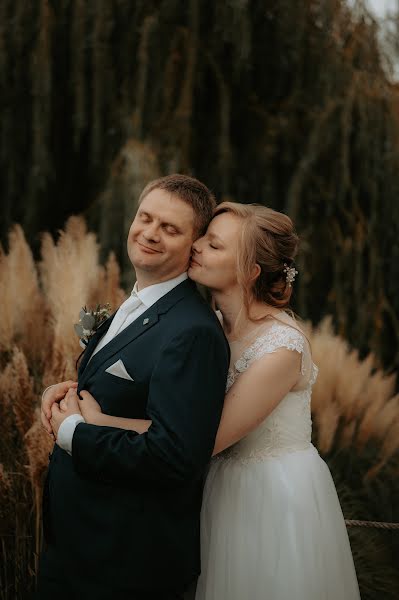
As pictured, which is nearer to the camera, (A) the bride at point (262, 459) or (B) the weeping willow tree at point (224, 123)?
(A) the bride at point (262, 459)

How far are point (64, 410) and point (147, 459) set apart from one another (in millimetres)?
368

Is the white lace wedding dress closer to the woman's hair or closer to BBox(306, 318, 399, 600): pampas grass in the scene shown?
the woman's hair

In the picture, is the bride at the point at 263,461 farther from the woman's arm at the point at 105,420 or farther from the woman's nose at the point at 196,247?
the woman's arm at the point at 105,420

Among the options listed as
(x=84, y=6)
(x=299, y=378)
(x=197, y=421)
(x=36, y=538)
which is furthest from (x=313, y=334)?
(x=84, y=6)

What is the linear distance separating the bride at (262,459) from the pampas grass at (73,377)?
846 mm

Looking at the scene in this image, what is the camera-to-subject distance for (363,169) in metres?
4.61

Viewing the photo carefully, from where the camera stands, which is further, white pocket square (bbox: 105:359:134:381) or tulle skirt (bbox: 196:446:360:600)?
tulle skirt (bbox: 196:446:360:600)

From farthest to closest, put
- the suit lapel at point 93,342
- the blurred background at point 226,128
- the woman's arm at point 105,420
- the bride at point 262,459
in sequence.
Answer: the blurred background at point 226,128, the suit lapel at point 93,342, the bride at point 262,459, the woman's arm at point 105,420

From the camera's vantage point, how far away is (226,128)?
439 cm

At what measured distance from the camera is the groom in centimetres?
175

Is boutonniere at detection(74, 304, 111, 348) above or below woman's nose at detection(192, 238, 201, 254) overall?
below

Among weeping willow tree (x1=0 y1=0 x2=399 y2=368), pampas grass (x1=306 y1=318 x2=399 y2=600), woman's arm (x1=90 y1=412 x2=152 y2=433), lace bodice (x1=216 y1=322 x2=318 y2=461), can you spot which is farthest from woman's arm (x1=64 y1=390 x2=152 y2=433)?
weeping willow tree (x1=0 y1=0 x2=399 y2=368)

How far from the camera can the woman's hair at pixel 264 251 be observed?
2.14 m

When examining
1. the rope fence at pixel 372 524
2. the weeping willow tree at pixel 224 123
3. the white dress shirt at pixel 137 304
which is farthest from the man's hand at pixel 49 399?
the weeping willow tree at pixel 224 123
